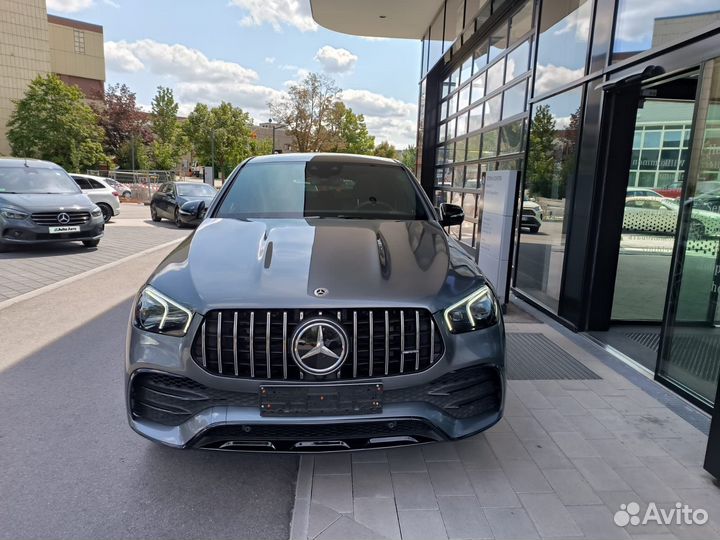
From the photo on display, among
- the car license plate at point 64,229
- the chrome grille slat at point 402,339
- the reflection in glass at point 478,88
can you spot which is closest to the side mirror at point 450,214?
the chrome grille slat at point 402,339

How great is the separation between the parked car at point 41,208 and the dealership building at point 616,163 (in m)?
7.72

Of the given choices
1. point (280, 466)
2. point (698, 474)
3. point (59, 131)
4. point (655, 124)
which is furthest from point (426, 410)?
point (59, 131)

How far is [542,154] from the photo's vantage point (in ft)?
21.0

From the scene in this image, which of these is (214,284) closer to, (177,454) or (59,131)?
(177,454)

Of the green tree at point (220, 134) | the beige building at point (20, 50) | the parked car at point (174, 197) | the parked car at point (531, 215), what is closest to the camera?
the parked car at point (531, 215)

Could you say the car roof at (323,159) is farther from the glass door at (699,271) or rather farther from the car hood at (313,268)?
the glass door at (699,271)

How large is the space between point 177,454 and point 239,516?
70 centimetres

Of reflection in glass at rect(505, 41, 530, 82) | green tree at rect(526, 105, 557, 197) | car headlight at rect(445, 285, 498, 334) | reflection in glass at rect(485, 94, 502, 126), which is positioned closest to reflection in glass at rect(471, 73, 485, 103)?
reflection in glass at rect(485, 94, 502, 126)

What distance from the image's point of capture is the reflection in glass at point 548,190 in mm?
5645

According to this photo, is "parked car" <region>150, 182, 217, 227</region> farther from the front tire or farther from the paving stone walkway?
the paving stone walkway

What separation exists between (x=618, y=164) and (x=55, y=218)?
9.37 meters

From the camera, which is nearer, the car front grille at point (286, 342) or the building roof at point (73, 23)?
the car front grille at point (286, 342)

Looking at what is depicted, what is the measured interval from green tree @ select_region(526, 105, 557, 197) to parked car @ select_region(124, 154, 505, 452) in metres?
4.32

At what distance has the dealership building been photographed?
368cm
